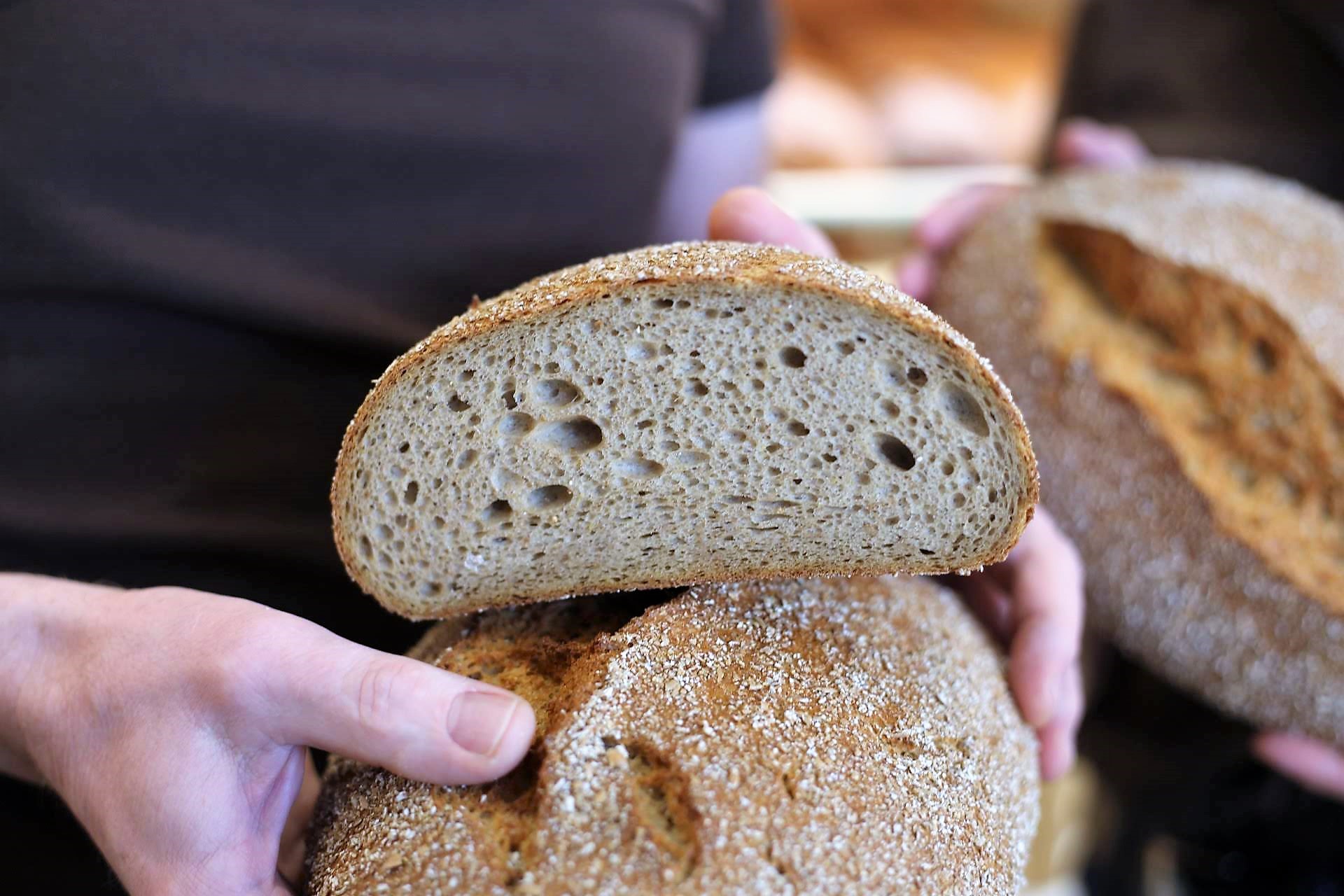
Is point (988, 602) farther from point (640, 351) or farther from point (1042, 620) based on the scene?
point (640, 351)

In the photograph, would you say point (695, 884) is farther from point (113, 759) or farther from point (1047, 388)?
point (1047, 388)

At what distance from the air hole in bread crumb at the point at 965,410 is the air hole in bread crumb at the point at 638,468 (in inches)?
9.9

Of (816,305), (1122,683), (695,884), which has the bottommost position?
(1122,683)

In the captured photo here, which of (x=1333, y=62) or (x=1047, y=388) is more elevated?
(x=1333, y=62)

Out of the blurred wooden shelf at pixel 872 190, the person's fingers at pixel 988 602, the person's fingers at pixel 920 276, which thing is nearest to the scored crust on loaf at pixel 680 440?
the person's fingers at pixel 988 602

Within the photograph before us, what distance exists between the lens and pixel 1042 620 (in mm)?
1122

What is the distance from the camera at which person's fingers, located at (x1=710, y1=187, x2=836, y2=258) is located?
3.53 ft

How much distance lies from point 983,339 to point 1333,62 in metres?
1.15

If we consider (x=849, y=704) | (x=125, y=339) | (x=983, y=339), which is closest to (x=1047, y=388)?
(x=983, y=339)

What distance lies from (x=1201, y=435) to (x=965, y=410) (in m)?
0.80

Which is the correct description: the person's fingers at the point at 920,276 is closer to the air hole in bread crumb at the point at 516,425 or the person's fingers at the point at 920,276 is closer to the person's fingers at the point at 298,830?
the air hole in bread crumb at the point at 516,425

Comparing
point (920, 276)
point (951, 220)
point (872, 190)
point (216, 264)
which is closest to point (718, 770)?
point (216, 264)

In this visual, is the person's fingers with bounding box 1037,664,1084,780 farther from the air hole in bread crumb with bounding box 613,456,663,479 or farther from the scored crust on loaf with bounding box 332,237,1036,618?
the air hole in bread crumb with bounding box 613,456,663,479

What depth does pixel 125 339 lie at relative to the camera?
41.1 inches
